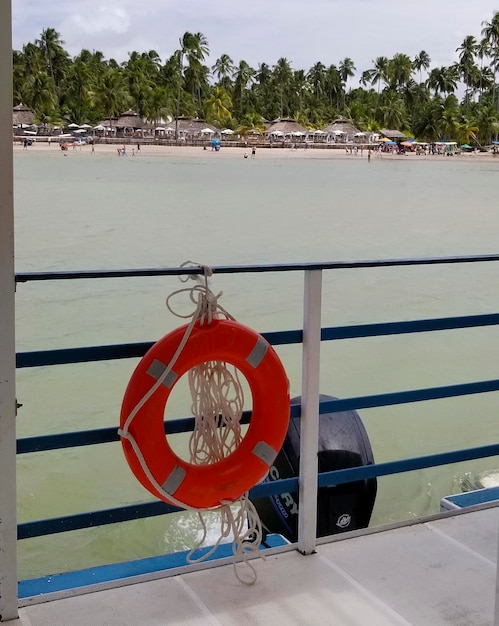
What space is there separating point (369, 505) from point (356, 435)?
210 millimetres

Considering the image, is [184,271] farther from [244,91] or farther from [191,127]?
[244,91]

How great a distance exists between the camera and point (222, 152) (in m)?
59.7

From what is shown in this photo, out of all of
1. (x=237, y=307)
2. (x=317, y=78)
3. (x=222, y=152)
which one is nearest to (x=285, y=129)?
(x=222, y=152)

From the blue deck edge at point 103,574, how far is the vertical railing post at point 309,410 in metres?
0.12

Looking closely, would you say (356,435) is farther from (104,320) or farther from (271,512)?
(104,320)

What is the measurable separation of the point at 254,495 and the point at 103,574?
15.2 inches

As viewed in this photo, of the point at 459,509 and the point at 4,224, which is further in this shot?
the point at 459,509

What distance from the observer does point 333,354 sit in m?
8.61

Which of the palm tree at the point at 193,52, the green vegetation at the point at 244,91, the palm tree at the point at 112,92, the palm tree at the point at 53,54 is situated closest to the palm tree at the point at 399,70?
the green vegetation at the point at 244,91

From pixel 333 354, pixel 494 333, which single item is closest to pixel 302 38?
pixel 333 354

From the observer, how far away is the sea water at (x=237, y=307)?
5043mm

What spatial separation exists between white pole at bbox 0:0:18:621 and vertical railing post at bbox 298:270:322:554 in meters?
0.69

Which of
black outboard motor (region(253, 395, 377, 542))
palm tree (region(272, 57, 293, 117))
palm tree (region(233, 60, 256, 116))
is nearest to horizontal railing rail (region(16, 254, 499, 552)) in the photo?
black outboard motor (region(253, 395, 377, 542))

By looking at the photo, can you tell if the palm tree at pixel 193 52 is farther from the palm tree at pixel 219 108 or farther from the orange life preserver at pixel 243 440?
the orange life preserver at pixel 243 440
